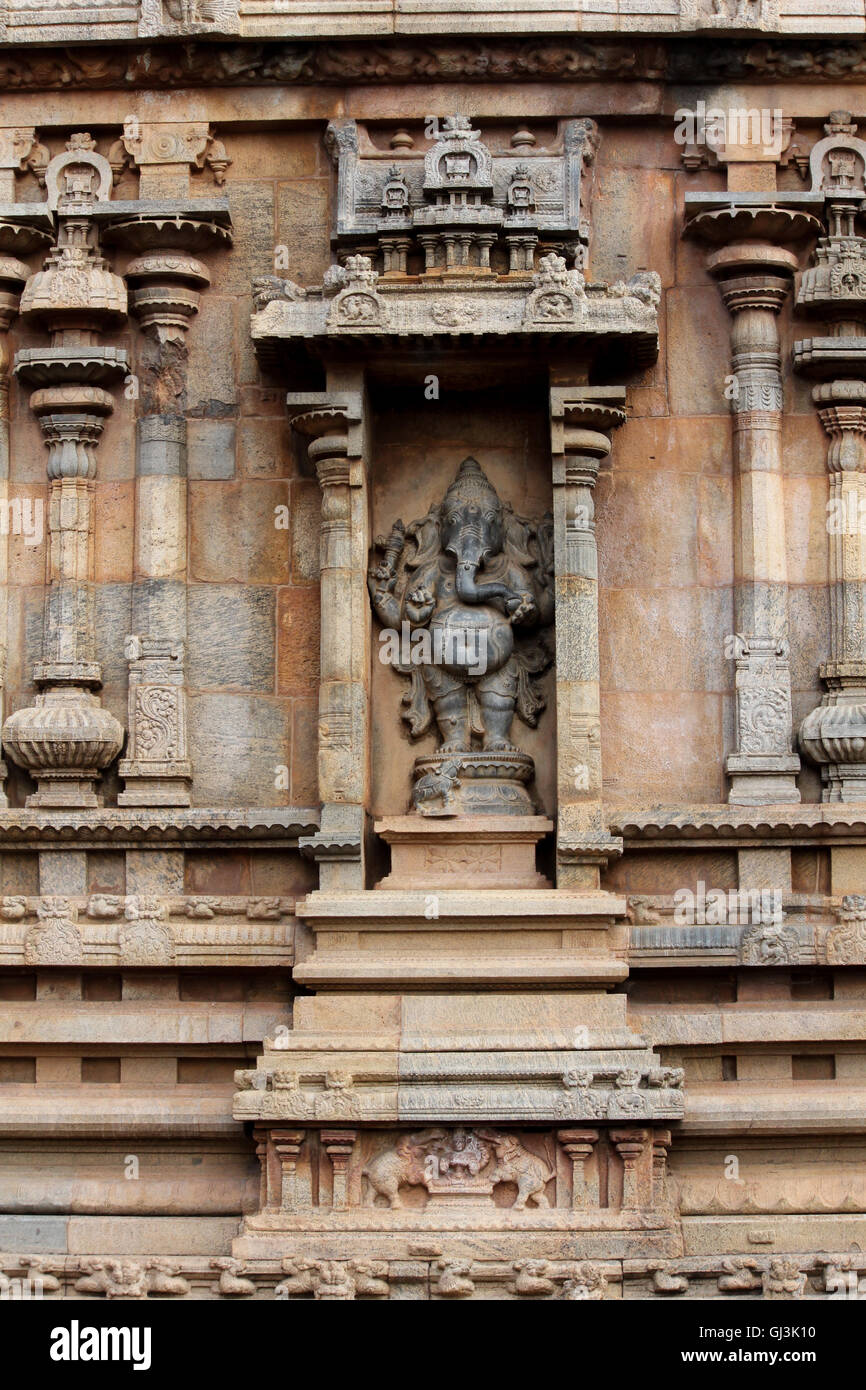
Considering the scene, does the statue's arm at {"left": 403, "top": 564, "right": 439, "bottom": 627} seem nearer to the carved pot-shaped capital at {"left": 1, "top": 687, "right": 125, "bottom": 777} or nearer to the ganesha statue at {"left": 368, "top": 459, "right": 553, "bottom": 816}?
the ganesha statue at {"left": 368, "top": 459, "right": 553, "bottom": 816}

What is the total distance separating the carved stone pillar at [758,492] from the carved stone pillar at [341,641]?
241 cm

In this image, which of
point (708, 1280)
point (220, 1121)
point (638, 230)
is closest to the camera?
point (708, 1280)

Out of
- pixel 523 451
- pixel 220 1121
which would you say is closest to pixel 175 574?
Result: pixel 523 451

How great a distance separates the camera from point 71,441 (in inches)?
582

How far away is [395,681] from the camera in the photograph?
1466 centimetres

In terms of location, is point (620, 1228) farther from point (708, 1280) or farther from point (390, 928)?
point (390, 928)

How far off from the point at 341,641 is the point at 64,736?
1.87 meters

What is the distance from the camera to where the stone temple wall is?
45.7 ft

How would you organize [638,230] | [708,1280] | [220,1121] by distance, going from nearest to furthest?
[708,1280]
[220,1121]
[638,230]

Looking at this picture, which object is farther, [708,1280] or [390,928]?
[390,928]

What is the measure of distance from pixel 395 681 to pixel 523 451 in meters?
1.77

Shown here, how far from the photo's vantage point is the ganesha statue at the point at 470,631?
14289 mm

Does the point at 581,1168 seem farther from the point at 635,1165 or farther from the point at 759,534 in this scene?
the point at 759,534

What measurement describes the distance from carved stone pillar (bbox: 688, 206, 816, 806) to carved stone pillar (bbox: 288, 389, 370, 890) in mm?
2407
